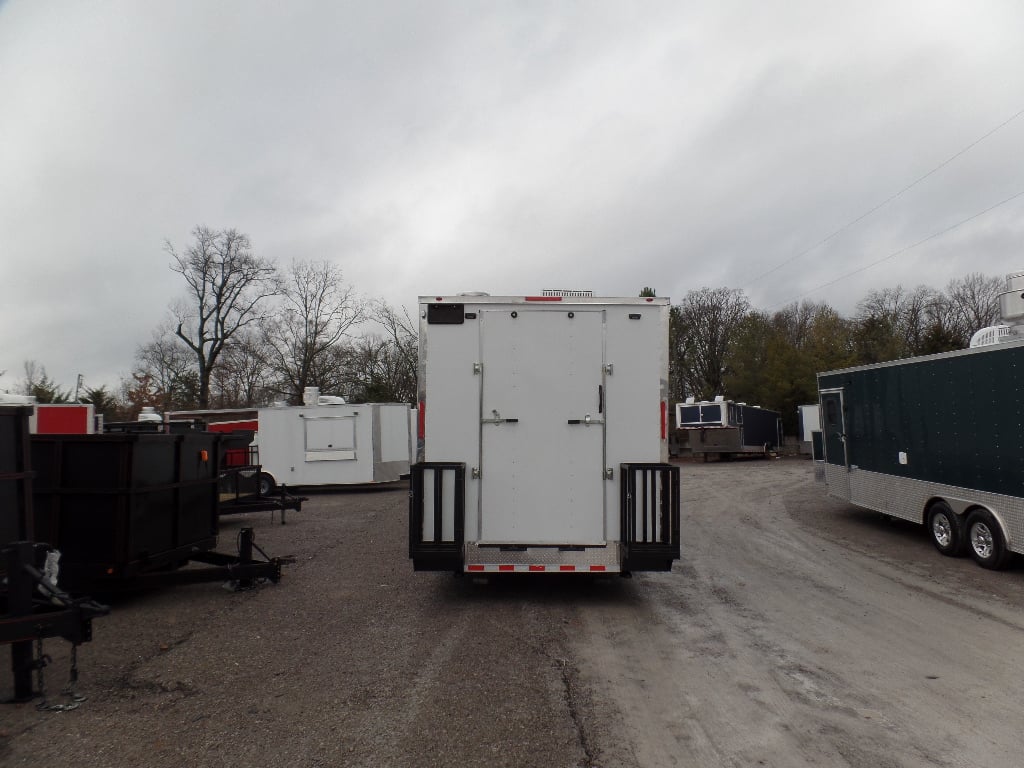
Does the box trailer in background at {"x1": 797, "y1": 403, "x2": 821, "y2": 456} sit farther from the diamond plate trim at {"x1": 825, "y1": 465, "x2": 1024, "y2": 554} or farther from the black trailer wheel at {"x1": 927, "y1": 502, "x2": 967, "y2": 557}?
the black trailer wheel at {"x1": 927, "y1": 502, "x2": 967, "y2": 557}

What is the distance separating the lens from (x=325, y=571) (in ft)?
27.5

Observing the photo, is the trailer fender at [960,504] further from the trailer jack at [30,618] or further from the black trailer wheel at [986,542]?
the trailer jack at [30,618]

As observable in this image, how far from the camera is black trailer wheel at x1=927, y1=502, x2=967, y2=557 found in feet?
28.9

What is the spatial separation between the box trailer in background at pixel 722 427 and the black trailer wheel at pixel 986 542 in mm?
23200

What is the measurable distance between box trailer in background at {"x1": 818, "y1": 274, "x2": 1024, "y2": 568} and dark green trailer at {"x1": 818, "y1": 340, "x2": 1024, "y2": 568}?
13mm

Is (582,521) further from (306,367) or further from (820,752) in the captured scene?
(306,367)

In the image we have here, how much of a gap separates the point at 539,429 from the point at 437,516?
129 cm

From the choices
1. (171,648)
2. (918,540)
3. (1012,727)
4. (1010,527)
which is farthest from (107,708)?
(918,540)

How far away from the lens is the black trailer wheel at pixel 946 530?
8.80 meters

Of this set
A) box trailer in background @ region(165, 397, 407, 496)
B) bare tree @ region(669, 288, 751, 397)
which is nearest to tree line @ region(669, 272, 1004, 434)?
bare tree @ region(669, 288, 751, 397)

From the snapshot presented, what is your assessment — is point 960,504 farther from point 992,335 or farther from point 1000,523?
point 992,335

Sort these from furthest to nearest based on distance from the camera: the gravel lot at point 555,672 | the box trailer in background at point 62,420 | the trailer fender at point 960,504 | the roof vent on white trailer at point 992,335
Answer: the box trailer in background at point 62,420 → the roof vent on white trailer at point 992,335 → the trailer fender at point 960,504 → the gravel lot at point 555,672

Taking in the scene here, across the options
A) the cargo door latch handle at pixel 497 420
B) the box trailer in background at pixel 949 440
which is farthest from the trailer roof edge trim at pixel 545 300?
the box trailer in background at pixel 949 440

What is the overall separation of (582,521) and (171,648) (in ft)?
12.1
